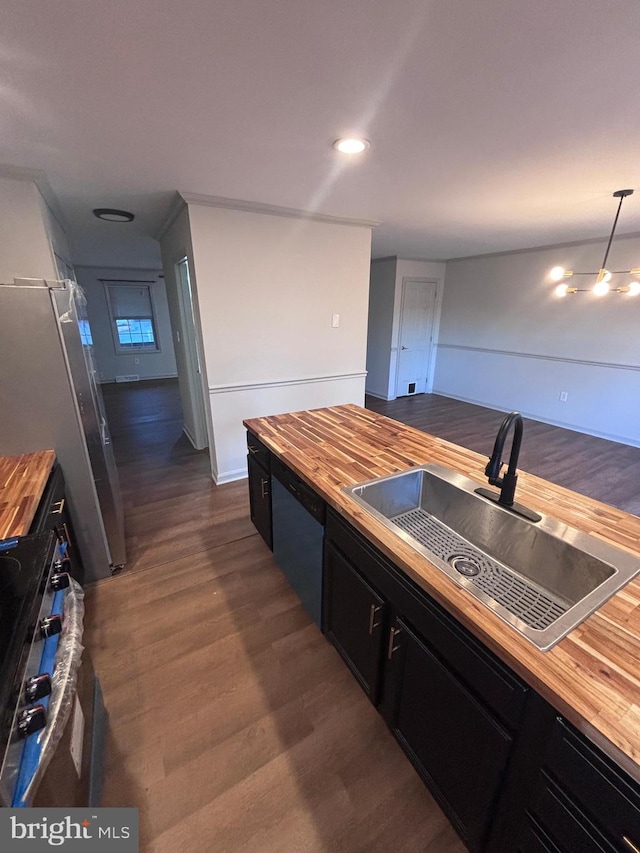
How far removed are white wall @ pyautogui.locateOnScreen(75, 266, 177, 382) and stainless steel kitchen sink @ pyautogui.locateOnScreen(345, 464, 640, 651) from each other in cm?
642

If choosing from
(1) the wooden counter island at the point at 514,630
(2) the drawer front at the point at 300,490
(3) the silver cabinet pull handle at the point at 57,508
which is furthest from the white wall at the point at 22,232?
(2) the drawer front at the point at 300,490

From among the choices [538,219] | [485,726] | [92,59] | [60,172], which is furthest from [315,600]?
[538,219]

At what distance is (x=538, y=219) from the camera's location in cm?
324

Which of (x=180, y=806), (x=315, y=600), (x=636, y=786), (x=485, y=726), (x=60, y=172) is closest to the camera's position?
(x=636, y=786)

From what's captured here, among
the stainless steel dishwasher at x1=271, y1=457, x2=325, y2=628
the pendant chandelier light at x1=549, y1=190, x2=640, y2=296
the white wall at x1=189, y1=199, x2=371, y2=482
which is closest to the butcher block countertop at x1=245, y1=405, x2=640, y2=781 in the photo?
the stainless steel dishwasher at x1=271, y1=457, x2=325, y2=628

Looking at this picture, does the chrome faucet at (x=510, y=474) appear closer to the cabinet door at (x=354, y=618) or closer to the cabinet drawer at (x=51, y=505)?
the cabinet door at (x=354, y=618)

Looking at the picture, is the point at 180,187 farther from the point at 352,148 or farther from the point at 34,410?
the point at 34,410

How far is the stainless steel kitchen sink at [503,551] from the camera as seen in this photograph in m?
0.89

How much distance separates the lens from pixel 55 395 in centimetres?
170

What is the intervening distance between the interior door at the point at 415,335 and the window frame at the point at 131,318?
17.2 feet

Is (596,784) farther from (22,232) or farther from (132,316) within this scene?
(132,316)

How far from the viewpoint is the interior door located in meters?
5.89

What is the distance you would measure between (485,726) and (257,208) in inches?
127

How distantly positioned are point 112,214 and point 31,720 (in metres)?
3.56
